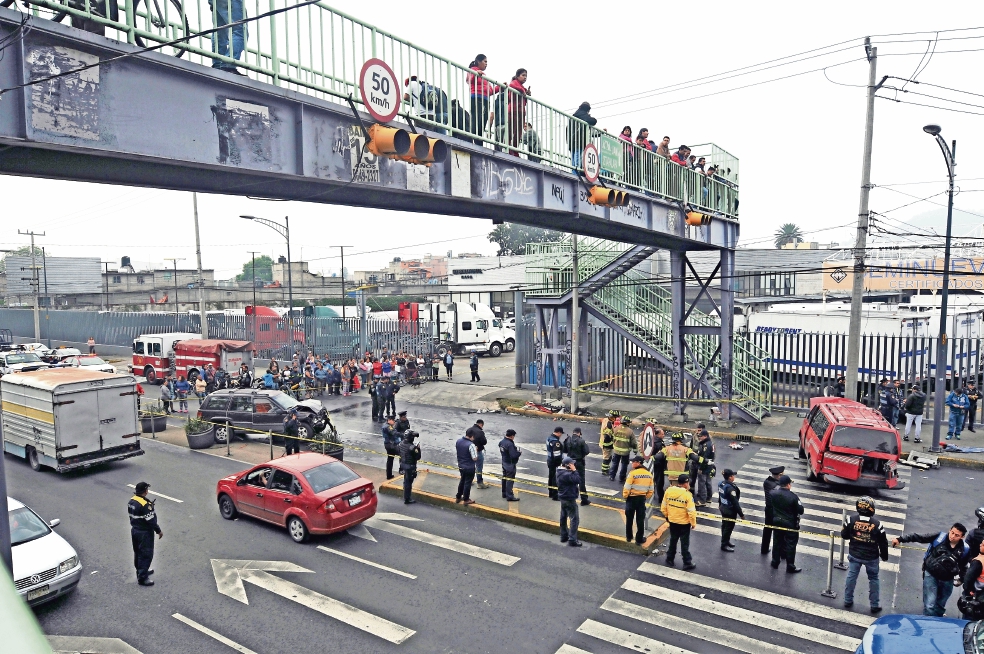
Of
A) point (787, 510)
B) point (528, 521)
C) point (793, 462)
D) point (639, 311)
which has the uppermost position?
point (639, 311)

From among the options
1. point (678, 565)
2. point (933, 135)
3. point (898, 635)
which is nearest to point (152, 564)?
point (678, 565)

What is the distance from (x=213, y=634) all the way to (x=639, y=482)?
650cm

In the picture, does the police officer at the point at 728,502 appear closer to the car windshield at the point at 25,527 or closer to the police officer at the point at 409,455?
the police officer at the point at 409,455

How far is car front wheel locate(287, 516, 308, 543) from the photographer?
37.4 feet

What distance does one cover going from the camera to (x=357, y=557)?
10789 millimetres

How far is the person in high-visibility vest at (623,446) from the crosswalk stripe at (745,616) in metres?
4.86

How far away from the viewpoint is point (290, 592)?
9547mm

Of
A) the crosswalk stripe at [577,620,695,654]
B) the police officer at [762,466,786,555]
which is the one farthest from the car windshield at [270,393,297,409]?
the police officer at [762,466,786,555]

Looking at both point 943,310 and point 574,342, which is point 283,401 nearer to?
point 574,342

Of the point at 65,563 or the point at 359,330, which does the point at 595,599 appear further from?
the point at 359,330

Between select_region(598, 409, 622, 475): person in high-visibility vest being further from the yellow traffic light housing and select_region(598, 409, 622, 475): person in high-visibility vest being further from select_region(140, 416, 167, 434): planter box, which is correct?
select_region(140, 416, 167, 434): planter box

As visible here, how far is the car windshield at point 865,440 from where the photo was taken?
13.8m

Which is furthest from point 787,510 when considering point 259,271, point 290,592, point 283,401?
point 259,271

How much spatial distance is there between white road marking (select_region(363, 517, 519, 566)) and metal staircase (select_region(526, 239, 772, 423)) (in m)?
12.2
